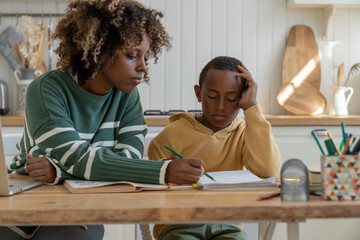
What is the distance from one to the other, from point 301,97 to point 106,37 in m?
2.05

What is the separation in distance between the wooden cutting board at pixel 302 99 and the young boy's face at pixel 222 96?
174 centimetres

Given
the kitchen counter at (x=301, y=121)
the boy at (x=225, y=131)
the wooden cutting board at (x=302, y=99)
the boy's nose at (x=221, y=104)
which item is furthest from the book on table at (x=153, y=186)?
the wooden cutting board at (x=302, y=99)

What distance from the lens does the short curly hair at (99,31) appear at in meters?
1.34

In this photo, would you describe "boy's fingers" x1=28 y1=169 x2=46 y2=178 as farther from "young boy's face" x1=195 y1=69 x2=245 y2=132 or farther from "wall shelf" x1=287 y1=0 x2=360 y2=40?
"wall shelf" x1=287 y1=0 x2=360 y2=40

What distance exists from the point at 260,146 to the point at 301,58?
6.55ft

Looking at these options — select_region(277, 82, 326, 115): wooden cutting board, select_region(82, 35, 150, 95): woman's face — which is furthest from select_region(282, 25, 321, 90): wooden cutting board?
select_region(82, 35, 150, 95): woman's face

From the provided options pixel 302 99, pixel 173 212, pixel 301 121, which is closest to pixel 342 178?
pixel 173 212

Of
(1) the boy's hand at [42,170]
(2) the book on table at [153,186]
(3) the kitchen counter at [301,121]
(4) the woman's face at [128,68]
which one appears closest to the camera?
(2) the book on table at [153,186]

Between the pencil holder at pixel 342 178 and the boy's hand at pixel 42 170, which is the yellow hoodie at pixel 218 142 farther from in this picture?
the pencil holder at pixel 342 178

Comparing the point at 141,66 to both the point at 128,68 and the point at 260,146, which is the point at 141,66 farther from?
the point at 260,146

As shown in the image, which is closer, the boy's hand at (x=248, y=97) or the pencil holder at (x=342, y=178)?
the pencil holder at (x=342, y=178)

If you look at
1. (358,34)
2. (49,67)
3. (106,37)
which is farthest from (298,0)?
(106,37)

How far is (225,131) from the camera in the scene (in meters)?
1.54

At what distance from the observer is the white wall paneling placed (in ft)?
10.7
